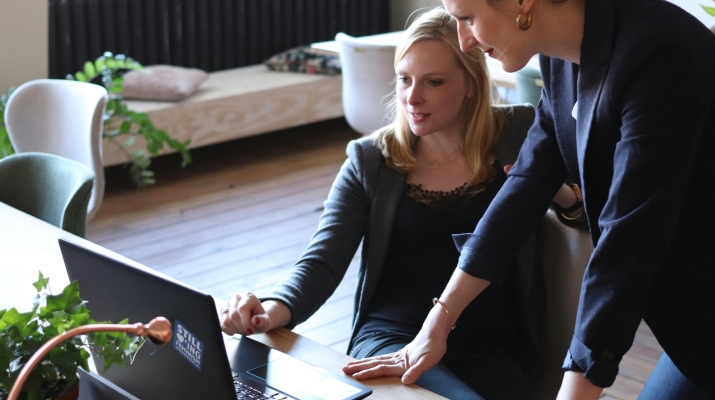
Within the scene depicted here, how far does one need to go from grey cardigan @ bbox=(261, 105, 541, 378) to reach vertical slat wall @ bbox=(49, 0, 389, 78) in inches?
137

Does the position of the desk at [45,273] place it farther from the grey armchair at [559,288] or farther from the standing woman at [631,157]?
the grey armchair at [559,288]

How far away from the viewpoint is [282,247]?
3.64 m

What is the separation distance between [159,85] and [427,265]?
3.27 m

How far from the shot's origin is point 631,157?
96 cm

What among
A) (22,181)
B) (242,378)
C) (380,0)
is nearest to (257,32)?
(380,0)

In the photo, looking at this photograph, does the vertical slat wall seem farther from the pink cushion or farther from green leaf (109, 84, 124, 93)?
green leaf (109, 84, 124, 93)

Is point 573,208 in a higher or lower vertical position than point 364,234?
higher

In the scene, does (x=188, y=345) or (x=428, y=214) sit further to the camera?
(x=428, y=214)

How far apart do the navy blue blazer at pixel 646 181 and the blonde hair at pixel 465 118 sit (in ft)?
1.83

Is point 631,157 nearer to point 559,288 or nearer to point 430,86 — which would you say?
point 559,288

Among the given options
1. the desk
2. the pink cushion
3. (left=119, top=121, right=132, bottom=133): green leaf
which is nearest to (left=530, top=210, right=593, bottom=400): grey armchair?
the desk

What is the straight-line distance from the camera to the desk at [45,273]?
1207 millimetres

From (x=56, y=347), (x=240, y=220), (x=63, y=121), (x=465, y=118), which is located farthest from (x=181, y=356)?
(x=240, y=220)

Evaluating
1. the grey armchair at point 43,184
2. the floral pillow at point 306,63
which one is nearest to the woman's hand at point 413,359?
the grey armchair at point 43,184
